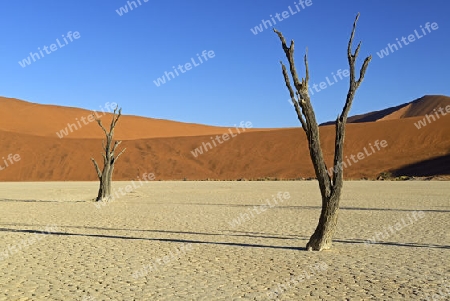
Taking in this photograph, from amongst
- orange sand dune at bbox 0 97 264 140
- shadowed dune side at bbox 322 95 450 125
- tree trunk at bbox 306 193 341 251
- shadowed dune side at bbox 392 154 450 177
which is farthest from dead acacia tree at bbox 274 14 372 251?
shadowed dune side at bbox 322 95 450 125

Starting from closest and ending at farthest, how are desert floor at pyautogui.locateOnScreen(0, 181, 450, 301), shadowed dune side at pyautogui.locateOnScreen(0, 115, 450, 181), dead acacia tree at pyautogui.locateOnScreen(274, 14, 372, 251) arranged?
desert floor at pyautogui.locateOnScreen(0, 181, 450, 301)
dead acacia tree at pyautogui.locateOnScreen(274, 14, 372, 251)
shadowed dune side at pyautogui.locateOnScreen(0, 115, 450, 181)

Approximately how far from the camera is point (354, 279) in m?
7.35

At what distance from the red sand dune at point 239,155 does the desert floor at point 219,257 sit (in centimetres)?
3160

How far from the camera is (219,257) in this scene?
30.3ft

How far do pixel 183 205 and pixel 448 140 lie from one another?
1700 inches

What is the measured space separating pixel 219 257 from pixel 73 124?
102 m

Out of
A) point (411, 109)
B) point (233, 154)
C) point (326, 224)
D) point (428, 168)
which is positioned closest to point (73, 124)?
point (233, 154)

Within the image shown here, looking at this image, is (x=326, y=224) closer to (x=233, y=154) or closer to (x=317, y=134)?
(x=317, y=134)

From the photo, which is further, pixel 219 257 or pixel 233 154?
pixel 233 154

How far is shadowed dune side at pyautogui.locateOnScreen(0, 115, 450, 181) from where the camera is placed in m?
51.2

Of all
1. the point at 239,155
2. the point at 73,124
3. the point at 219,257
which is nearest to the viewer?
the point at 219,257

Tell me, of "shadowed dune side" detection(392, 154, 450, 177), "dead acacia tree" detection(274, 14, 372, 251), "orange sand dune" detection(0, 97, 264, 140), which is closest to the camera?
"dead acacia tree" detection(274, 14, 372, 251)

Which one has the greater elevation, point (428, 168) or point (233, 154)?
point (233, 154)

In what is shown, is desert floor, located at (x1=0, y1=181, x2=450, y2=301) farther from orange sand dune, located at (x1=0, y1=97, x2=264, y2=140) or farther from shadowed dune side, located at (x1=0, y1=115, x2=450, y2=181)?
orange sand dune, located at (x1=0, y1=97, x2=264, y2=140)
